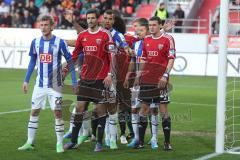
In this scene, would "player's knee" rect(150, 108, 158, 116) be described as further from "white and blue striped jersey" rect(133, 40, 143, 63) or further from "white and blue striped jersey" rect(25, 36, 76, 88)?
"white and blue striped jersey" rect(25, 36, 76, 88)

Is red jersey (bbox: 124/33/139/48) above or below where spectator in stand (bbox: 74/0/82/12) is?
below

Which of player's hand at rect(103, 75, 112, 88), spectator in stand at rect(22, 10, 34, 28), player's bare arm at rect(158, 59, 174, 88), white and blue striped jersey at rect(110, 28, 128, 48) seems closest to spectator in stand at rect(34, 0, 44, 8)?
spectator in stand at rect(22, 10, 34, 28)

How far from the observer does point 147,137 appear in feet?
40.2

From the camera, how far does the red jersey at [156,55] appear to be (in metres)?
10.7

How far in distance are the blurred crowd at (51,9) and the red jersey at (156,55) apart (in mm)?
22061

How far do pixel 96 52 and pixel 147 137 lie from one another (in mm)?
2431

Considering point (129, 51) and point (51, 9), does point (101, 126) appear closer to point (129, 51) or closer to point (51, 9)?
point (129, 51)

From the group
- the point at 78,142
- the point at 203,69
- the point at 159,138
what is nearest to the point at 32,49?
the point at 78,142

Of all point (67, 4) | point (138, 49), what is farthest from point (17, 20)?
point (138, 49)

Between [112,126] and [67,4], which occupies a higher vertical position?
[67,4]

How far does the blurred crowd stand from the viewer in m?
33.5

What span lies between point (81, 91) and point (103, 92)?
1.13 feet

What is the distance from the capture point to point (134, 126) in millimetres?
11625

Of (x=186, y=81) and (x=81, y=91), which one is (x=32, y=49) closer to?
(x=81, y=91)
